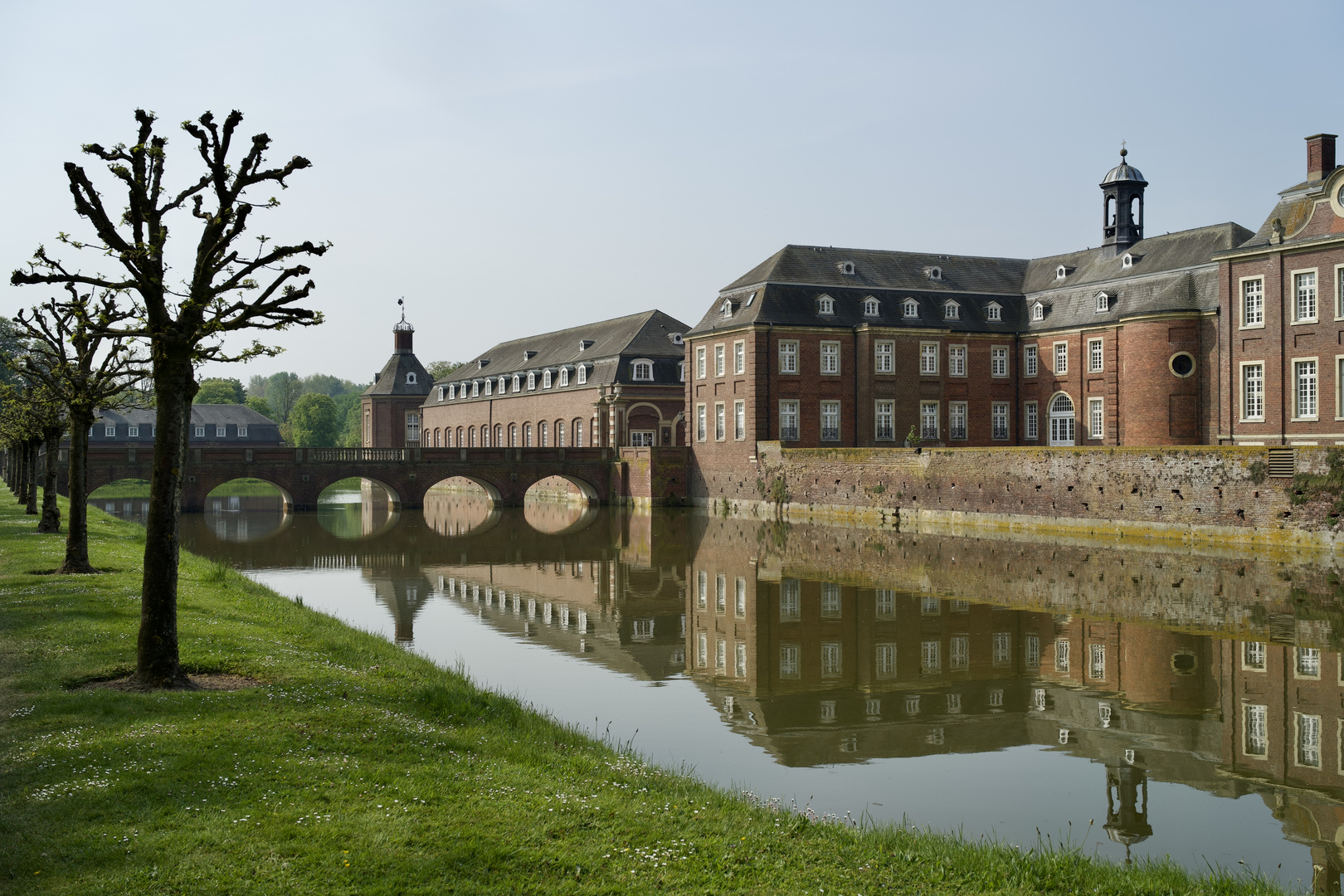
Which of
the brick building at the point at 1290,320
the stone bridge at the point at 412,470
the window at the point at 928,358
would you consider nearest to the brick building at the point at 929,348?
the window at the point at 928,358

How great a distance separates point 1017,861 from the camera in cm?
588

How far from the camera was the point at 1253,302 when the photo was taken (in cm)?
3028

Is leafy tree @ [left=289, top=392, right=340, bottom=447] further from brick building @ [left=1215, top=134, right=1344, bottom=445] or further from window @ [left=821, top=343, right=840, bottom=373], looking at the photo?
brick building @ [left=1215, top=134, right=1344, bottom=445]

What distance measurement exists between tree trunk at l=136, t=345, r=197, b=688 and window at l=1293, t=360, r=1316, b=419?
2878 cm

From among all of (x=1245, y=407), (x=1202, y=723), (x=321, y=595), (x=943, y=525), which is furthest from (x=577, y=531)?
(x=1202, y=723)

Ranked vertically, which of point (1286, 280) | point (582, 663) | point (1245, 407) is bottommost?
point (582, 663)

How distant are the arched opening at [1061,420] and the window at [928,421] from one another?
4.55 m

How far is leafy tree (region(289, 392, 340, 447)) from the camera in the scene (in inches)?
3625

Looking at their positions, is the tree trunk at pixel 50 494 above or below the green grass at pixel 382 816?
above

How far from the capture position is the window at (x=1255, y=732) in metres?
9.56

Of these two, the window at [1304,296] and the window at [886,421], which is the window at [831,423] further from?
the window at [1304,296]

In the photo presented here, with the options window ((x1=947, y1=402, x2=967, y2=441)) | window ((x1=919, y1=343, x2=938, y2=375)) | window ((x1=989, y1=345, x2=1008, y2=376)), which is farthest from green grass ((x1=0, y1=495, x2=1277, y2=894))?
window ((x1=989, y1=345, x2=1008, y2=376))

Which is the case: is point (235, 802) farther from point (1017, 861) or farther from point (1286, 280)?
point (1286, 280)

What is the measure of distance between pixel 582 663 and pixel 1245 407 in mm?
24139
